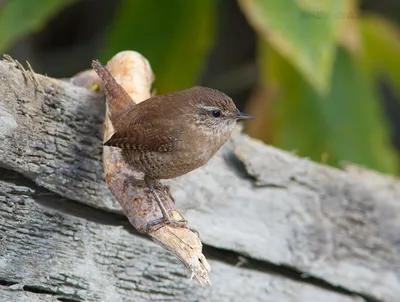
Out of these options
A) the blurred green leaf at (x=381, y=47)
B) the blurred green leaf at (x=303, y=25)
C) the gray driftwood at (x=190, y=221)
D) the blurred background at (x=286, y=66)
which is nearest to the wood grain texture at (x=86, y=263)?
the gray driftwood at (x=190, y=221)

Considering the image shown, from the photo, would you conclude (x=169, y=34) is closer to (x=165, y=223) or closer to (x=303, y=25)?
(x=303, y=25)

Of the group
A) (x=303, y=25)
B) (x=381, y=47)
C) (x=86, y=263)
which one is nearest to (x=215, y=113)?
(x=86, y=263)

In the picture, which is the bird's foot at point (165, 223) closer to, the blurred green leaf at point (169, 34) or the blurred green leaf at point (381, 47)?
the blurred green leaf at point (169, 34)

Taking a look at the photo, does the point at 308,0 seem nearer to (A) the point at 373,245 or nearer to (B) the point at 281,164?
(B) the point at 281,164

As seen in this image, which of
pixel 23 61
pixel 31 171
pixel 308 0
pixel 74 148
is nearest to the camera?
pixel 31 171

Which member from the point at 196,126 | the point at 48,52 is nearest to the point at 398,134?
the point at 48,52

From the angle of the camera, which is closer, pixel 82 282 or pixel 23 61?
pixel 82 282
